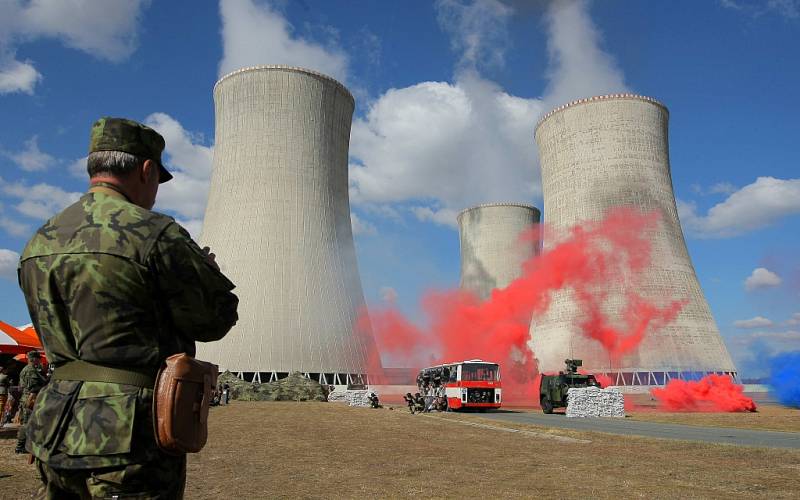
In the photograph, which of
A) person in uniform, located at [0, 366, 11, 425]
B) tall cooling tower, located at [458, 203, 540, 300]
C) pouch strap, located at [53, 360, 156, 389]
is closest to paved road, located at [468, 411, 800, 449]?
pouch strap, located at [53, 360, 156, 389]

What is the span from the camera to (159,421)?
1.93 m

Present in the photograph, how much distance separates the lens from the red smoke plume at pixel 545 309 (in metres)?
32.5

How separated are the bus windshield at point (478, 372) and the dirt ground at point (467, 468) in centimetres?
1214

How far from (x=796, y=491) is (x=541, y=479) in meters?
2.47

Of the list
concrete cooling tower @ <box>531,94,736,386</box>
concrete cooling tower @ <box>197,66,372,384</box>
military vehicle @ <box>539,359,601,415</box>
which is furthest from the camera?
concrete cooling tower @ <box>531,94,736,386</box>

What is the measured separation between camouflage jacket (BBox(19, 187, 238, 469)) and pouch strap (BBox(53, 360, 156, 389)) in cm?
1

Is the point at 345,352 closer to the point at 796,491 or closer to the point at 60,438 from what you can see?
the point at 796,491

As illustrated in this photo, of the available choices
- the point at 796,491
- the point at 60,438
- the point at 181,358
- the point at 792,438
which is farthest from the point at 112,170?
the point at 792,438

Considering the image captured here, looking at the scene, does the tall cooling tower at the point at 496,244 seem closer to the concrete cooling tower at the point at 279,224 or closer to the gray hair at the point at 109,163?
the concrete cooling tower at the point at 279,224

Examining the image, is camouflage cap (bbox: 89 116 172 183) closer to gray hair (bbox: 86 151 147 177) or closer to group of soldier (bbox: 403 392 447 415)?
gray hair (bbox: 86 151 147 177)

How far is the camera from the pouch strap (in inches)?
78.4

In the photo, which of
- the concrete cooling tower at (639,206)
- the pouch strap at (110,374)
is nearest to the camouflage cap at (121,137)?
the pouch strap at (110,374)

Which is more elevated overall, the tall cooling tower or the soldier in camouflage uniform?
the tall cooling tower

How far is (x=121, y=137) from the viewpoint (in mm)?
2285
